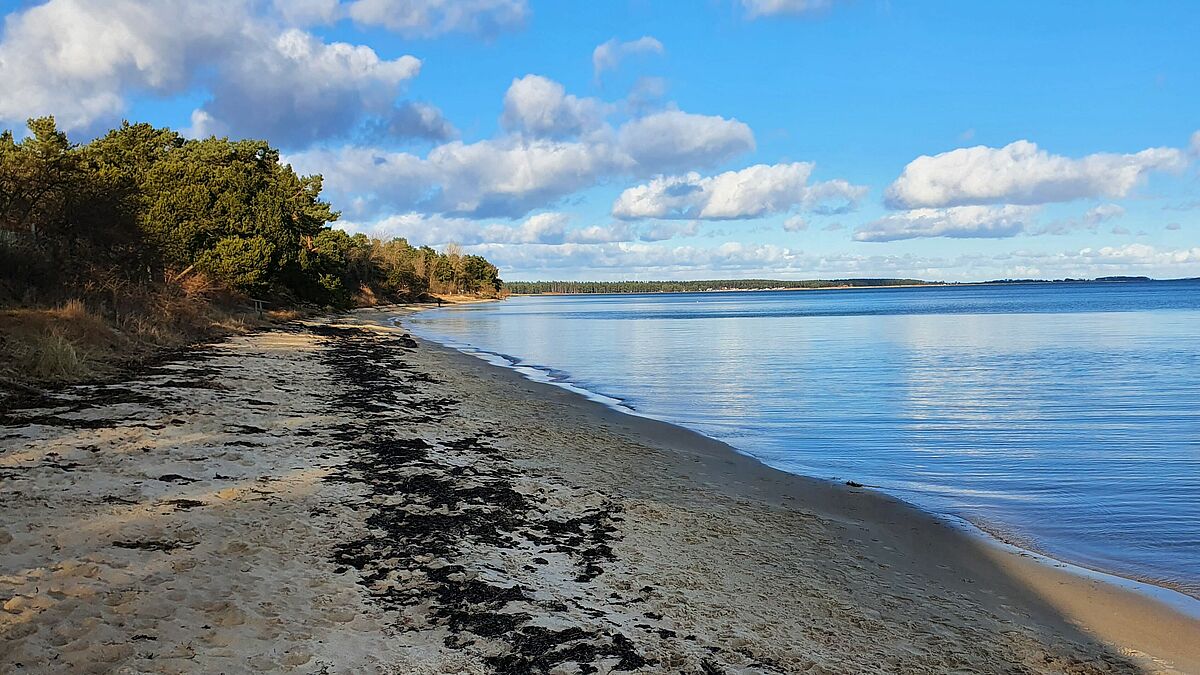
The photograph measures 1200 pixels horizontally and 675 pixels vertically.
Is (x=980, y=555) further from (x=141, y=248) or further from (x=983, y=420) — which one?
(x=141, y=248)

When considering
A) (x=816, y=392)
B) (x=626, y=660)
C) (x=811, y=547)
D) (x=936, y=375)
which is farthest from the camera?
(x=936, y=375)

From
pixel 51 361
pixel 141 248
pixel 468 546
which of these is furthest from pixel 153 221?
pixel 468 546

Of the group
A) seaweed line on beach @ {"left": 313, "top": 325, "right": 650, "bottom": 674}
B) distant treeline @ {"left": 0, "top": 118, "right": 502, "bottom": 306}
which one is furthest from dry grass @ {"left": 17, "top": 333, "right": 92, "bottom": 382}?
seaweed line on beach @ {"left": 313, "top": 325, "right": 650, "bottom": 674}

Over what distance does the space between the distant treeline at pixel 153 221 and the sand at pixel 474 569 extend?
36.3ft

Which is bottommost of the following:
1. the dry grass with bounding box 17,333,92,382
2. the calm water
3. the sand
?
the calm water

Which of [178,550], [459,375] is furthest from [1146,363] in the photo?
[178,550]

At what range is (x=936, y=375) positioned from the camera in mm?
24219

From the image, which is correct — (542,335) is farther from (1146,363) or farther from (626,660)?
(626,660)

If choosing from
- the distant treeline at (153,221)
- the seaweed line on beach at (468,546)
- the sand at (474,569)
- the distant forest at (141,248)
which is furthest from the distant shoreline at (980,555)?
the distant treeline at (153,221)

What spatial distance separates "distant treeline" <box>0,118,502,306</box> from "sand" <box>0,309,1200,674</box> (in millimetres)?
11054

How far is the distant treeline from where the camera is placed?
18.5m

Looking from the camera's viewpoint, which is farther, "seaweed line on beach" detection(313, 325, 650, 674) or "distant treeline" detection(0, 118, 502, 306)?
"distant treeline" detection(0, 118, 502, 306)

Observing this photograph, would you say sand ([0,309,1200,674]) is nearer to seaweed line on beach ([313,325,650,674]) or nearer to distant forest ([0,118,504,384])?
seaweed line on beach ([313,325,650,674])

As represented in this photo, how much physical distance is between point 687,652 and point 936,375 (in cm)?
2212
